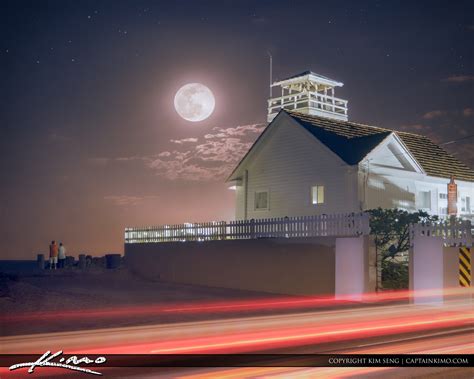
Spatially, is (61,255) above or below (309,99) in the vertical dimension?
below

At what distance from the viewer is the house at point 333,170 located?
28.4 metres

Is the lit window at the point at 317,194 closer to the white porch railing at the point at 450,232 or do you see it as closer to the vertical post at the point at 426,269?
the white porch railing at the point at 450,232

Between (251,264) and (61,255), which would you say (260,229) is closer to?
(251,264)

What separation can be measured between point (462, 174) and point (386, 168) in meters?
7.25

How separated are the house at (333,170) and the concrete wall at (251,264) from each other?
585 cm

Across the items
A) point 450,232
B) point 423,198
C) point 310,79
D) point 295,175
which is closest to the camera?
point 450,232

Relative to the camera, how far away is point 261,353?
10141mm

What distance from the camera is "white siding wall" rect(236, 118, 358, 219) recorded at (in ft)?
93.0

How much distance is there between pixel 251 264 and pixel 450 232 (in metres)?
7.58

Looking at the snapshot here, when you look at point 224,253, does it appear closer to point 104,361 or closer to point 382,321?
point 382,321

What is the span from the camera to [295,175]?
30.9 meters

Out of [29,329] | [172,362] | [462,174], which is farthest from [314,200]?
[172,362]

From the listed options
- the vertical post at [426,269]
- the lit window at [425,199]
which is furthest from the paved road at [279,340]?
the lit window at [425,199]

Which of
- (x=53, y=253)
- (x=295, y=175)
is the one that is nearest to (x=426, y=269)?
(x=295, y=175)
